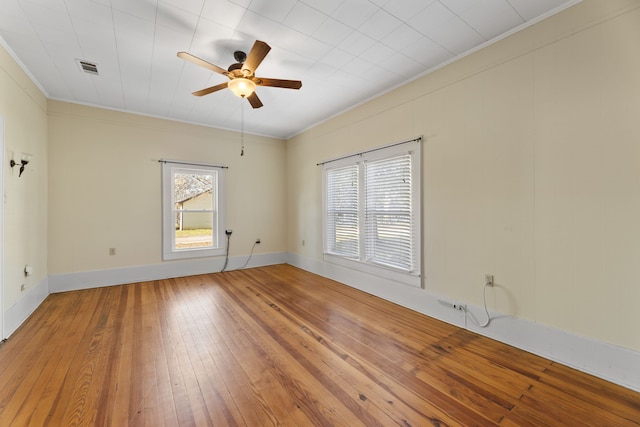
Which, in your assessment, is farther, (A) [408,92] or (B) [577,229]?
(A) [408,92]

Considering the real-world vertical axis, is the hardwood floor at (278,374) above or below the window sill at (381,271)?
below

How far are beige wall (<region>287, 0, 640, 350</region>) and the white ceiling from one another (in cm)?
33

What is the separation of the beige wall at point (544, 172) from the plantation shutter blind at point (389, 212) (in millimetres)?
272

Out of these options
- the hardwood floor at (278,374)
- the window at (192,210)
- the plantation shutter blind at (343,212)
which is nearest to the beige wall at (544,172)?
the hardwood floor at (278,374)

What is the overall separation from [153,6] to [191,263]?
4.07 m

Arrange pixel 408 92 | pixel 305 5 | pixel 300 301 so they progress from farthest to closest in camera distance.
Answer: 1. pixel 300 301
2. pixel 408 92
3. pixel 305 5

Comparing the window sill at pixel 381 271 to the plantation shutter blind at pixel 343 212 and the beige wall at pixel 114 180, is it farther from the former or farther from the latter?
the beige wall at pixel 114 180

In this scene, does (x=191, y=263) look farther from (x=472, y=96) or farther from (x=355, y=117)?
(x=472, y=96)

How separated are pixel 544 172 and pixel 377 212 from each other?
1934 mm

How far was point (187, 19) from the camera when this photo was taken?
88.4 inches

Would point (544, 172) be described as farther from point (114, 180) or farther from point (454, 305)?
point (114, 180)

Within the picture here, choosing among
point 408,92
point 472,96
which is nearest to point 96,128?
point 408,92

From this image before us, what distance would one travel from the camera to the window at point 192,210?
4.79 meters

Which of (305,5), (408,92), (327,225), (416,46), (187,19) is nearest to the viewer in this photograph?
(305,5)
